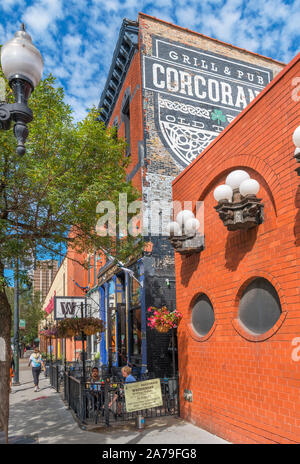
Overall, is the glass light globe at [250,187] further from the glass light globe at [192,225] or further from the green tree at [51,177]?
the green tree at [51,177]

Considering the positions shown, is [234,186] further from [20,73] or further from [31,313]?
[31,313]

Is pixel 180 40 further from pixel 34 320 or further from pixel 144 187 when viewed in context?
pixel 34 320

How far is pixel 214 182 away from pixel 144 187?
5.91 metres

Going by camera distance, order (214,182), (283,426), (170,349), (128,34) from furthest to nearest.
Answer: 1. (128,34)
2. (170,349)
3. (214,182)
4. (283,426)

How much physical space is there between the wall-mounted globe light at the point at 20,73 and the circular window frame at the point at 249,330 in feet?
13.2

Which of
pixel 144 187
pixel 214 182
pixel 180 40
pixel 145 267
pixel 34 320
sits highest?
pixel 180 40

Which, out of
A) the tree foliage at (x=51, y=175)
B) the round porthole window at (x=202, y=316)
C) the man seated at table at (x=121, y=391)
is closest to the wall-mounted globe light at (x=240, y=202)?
the round porthole window at (x=202, y=316)

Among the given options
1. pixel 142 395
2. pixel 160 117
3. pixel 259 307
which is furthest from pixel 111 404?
pixel 160 117

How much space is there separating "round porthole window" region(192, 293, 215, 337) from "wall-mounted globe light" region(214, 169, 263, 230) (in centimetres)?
227

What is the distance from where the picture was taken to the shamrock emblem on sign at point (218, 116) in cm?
1573

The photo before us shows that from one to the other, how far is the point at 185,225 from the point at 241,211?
2.13m

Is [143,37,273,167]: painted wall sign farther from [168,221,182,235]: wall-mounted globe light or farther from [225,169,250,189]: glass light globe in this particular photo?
[225,169,250,189]: glass light globe
